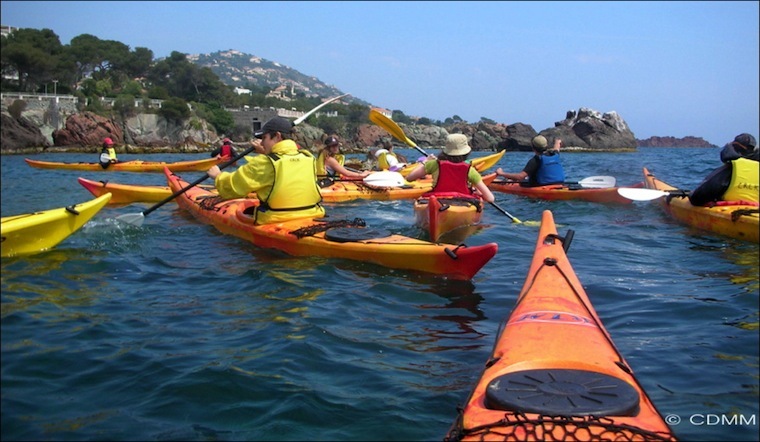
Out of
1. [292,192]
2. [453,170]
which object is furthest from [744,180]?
[292,192]

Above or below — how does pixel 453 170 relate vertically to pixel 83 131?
above

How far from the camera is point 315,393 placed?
133 inches

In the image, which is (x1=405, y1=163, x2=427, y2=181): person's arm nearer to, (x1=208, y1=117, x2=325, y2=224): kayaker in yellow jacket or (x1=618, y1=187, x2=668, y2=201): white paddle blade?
(x1=208, y1=117, x2=325, y2=224): kayaker in yellow jacket

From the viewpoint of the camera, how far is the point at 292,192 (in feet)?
22.2

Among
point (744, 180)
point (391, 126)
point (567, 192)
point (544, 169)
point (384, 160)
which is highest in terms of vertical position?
point (391, 126)

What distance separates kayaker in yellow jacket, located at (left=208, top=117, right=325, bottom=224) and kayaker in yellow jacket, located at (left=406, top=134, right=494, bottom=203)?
67.6 inches

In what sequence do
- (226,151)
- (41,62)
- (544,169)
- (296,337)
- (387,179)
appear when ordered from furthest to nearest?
(41,62) → (226,151) → (544,169) → (387,179) → (296,337)

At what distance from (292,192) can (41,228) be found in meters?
2.43

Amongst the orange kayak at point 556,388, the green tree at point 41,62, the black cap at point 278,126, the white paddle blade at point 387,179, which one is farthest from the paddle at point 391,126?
the green tree at point 41,62

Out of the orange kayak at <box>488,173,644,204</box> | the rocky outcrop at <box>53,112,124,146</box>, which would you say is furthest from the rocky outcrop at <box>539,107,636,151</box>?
the orange kayak at <box>488,173,644,204</box>

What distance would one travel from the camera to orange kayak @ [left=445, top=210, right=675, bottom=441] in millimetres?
2281

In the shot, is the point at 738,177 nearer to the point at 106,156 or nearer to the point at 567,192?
the point at 567,192

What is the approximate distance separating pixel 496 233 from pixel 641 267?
2.31m

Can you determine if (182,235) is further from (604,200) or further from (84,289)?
(604,200)
